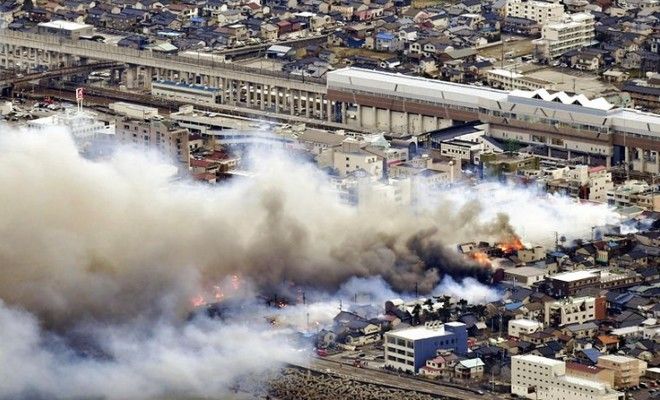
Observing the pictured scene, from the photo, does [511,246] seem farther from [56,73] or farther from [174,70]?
[56,73]

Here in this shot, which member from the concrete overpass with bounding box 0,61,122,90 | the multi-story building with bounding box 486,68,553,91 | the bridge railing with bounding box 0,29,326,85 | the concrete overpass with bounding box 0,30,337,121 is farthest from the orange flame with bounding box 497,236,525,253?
the concrete overpass with bounding box 0,61,122,90

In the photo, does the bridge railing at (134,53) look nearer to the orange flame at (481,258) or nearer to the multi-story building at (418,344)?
the orange flame at (481,258)

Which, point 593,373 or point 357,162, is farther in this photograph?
point 357,162

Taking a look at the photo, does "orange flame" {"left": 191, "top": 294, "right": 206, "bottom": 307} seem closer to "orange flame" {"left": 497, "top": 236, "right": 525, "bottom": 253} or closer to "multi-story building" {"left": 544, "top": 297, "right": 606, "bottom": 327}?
"multi-story building" {"left": 544, "top": 297, "right": 606, "bottom": 327}

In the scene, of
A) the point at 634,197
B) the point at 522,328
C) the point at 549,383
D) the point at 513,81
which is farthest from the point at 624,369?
the point at 513,81

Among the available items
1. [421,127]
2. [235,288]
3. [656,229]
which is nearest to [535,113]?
[421,127]

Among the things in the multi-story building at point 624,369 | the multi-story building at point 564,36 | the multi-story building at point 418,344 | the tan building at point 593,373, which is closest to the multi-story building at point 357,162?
the multi-story building at point 418,344

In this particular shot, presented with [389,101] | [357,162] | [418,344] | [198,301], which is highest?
[418,344]
